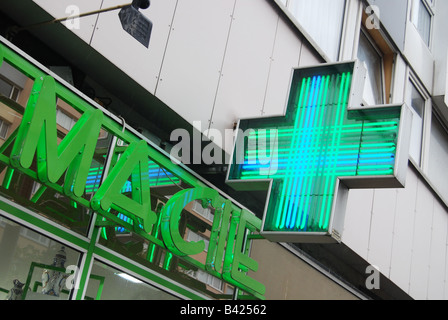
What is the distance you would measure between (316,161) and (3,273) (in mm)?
3736

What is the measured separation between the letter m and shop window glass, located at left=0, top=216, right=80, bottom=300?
1.67ft

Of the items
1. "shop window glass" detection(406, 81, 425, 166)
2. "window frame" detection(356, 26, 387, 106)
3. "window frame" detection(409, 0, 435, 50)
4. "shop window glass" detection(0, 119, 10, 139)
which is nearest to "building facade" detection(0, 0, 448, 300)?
"shop window glass" detection(0, 119, 10, 139)

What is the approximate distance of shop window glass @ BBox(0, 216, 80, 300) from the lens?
18.5ft

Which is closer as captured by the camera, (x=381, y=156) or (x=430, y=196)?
(x=381, y=156)

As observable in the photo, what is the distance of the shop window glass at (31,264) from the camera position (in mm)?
5625

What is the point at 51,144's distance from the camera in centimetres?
577

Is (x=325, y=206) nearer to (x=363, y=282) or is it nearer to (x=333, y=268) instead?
(x=333, y=268)

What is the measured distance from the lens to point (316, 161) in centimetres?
784

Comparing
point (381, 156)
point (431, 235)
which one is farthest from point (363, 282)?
point (381, 156)

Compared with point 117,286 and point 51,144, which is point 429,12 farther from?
point 51,144

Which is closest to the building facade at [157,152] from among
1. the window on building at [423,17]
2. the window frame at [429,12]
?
the window frame at [429,12]

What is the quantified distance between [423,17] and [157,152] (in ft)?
35.0

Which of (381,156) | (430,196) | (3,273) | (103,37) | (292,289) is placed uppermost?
(430,196)

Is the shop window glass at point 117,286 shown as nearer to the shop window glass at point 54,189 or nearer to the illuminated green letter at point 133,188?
the shop window glass at point 54,189
